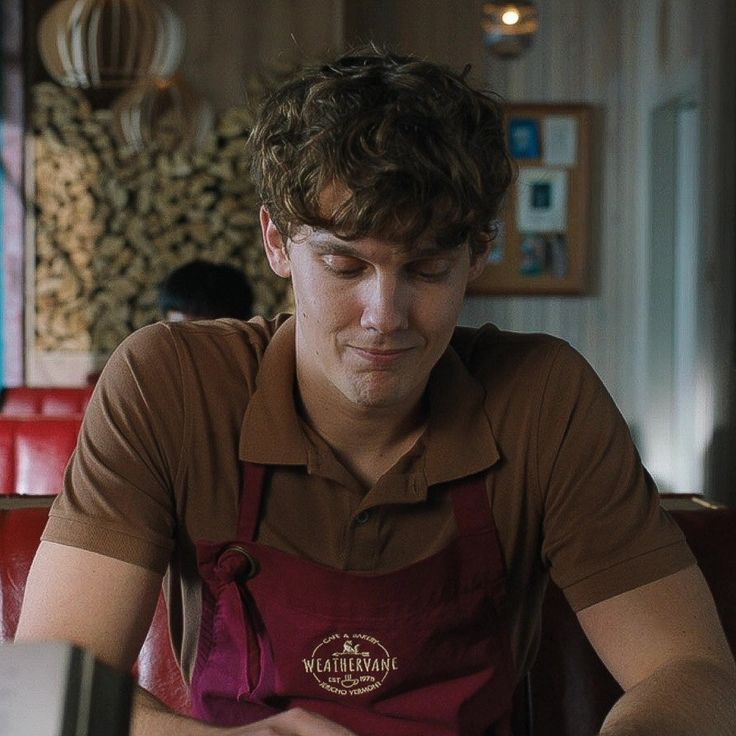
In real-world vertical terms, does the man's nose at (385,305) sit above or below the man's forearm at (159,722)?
above

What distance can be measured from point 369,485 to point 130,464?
0.27m

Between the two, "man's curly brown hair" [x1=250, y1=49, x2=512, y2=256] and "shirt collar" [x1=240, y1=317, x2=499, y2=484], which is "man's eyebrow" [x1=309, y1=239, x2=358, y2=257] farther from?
"shirt collar" [x1=240, y1=317, x2=499, y2=484]

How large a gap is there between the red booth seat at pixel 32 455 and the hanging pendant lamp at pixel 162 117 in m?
3.25

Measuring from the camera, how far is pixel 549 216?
7.14 meters

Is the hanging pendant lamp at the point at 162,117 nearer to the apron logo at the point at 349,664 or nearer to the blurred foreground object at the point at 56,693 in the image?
the apron logo at the point at 349,664

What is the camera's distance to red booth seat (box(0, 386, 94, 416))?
445 cm

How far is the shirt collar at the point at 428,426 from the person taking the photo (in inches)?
55.3

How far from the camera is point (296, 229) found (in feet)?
4.42

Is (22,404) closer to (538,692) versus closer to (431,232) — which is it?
(538,692)

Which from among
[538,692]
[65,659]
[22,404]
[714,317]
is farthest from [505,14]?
[65,659]

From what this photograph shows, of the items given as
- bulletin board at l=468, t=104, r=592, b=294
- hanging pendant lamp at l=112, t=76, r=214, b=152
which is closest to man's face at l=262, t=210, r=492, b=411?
hanging pendant lamp at l=112, t=76, r=214, b=152

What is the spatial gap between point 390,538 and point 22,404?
132 inches

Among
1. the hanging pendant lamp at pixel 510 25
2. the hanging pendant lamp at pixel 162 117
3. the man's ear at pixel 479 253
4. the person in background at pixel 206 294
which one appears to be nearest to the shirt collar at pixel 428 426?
the man's ear at pixel 479 253

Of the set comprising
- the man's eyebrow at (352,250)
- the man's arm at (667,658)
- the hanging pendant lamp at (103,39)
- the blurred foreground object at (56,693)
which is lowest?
the man's arm at (667,658)
